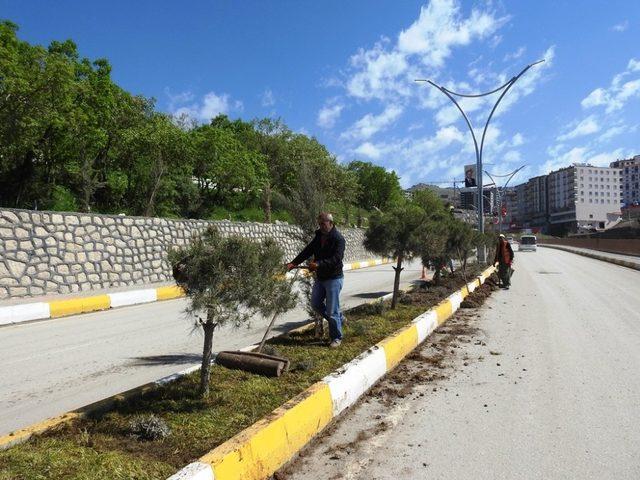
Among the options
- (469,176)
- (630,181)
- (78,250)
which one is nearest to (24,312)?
(78,250)

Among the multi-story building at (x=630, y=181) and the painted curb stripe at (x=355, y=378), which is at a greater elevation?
the multi-story building at (x=630, y=181)

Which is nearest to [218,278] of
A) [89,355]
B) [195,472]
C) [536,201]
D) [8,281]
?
[195,472]

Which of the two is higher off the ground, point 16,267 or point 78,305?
point 16,267

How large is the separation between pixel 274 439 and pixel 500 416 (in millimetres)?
2041

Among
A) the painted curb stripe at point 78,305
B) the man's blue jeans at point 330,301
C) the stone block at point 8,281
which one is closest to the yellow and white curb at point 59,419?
the man's blue jeans at point 330,301

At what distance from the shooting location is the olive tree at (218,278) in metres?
3.99

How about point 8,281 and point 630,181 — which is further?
point 630,181

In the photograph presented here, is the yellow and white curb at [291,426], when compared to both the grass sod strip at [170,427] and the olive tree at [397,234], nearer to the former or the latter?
the grass sod strip at [170,427]

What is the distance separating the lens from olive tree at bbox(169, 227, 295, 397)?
13.1 ft

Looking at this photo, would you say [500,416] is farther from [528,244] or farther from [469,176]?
[528,244]

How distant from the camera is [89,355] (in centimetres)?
667

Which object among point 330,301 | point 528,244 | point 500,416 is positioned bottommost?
point 528,244

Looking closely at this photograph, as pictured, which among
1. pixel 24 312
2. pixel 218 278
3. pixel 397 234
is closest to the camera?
pixel 218 278

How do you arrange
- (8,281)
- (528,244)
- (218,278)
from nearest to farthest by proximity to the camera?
(218,278) → (8,281) → (528,244)
